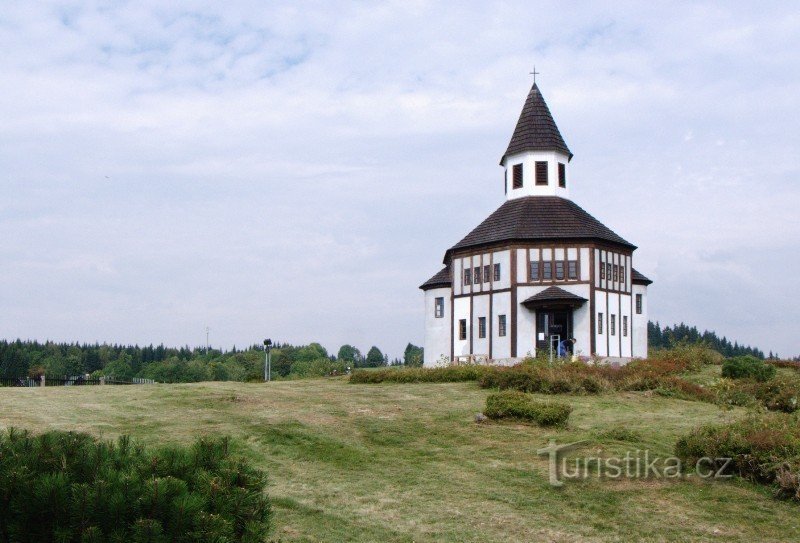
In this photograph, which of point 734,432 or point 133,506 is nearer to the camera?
point 133,506

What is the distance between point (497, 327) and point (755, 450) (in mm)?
28198

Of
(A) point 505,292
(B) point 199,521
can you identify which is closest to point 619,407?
(B) point 199,521

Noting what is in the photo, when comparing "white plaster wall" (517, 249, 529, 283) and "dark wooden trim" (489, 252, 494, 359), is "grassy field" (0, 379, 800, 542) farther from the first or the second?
"dark wooden trim" (489, 252, 494, 359)

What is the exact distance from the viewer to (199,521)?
22.4ft

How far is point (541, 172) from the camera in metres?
45.8

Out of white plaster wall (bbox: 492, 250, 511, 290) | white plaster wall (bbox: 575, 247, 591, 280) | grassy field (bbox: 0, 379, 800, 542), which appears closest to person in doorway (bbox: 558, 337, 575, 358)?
white plaster wall (bbox: 575, 247, 591, 280)

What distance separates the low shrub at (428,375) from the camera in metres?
26.6

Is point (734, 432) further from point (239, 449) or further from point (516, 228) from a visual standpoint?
point (516, 228)

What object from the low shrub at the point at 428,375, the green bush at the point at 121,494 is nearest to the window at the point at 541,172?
the low shrub at the point at 428,375

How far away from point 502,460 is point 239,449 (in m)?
4.69

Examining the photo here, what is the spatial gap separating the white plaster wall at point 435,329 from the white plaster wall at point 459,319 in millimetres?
1758

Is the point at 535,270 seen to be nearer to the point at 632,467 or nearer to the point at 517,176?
the point at 517,176

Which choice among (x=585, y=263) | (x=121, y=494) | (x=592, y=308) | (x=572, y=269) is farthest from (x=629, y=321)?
(x=121, y=494)

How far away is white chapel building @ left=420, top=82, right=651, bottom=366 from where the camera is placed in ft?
132
